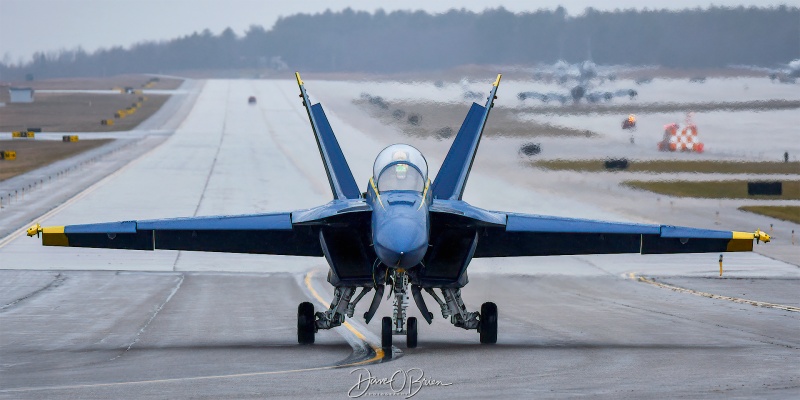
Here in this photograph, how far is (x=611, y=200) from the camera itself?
48.3 metres

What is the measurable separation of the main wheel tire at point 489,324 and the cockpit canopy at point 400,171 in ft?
8.55

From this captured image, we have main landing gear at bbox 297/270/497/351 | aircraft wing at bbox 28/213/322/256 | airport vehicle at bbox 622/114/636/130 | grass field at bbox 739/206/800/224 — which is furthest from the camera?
airport vehicle at bbox 622/114/636/130

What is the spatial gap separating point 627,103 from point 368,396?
3861cm

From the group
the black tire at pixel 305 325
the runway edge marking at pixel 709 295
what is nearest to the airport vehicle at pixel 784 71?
the runway edge marking at pixel 709 295

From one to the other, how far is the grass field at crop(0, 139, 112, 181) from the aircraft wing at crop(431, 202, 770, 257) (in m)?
45.9

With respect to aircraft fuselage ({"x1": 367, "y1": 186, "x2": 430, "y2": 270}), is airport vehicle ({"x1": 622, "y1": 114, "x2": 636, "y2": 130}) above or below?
above

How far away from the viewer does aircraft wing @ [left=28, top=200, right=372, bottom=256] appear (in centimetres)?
1995

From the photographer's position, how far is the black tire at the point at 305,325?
21047mm

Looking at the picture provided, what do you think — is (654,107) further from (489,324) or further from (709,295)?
(489,324)

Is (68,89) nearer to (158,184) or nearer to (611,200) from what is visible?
(158,184)

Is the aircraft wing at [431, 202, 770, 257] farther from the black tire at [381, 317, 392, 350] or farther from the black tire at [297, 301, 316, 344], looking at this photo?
the black tire at [297, 301, 316, 344]

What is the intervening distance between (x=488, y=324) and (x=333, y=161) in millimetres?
3951

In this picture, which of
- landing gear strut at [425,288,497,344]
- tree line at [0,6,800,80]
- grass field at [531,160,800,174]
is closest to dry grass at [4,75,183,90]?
tree line at [0,6,800,80]

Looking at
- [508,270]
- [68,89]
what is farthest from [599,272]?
[68,89]
